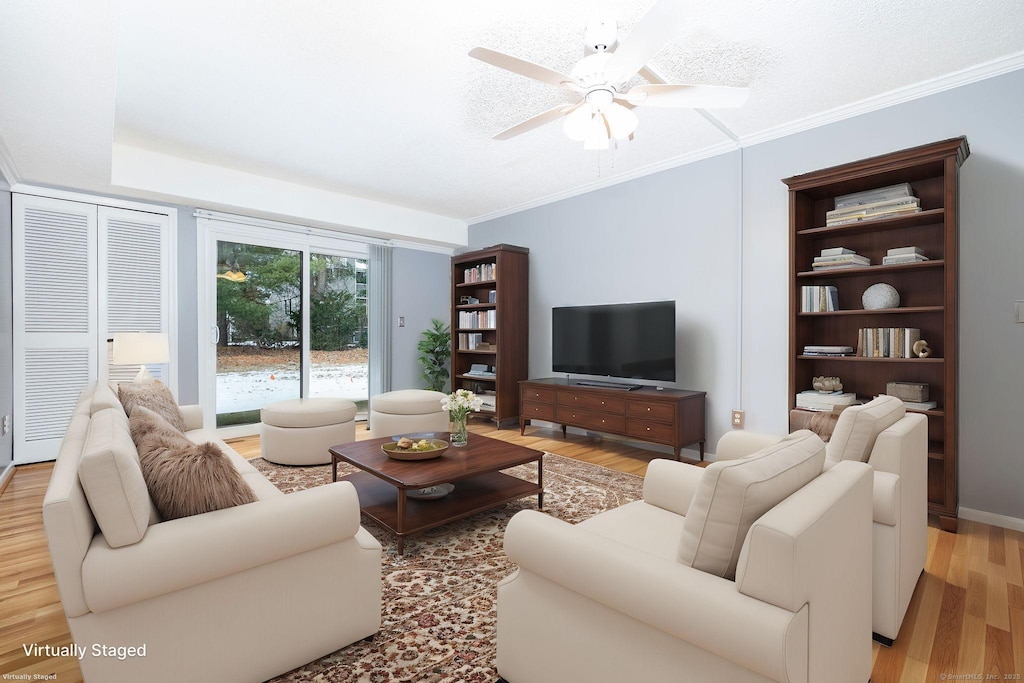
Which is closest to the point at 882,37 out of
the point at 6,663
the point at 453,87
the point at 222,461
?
the point at 453,87

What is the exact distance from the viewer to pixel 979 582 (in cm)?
218

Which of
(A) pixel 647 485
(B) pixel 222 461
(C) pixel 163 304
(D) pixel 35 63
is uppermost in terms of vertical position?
(D) pixel 35 63

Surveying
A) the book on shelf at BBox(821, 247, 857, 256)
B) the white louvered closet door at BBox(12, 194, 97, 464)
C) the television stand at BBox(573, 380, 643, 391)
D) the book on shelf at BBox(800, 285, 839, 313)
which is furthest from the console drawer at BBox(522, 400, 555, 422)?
the white louvered closet door at BBox(12, 194, 97, 464)

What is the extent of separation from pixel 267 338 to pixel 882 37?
5.55 meters

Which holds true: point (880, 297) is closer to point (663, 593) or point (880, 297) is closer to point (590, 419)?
point (590, 419)

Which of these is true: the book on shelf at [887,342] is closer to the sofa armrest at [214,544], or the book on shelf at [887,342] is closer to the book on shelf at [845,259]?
the book on shelf at [845,259]

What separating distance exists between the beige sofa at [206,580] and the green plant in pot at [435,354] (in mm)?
4614

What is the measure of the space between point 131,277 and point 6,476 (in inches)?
71.1

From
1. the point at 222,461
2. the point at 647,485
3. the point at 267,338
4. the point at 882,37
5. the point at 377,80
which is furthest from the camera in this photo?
the point at 267,338

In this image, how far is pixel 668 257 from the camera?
4.47 m

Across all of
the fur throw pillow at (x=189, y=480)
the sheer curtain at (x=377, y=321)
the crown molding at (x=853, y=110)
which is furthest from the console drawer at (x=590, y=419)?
the fur throw pillow at (x=189, y=480)

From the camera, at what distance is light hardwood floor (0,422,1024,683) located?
164 cm

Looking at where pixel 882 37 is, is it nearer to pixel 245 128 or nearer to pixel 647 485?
pixel 647 485

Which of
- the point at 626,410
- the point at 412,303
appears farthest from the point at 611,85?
the point at 412,303
